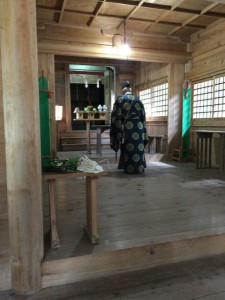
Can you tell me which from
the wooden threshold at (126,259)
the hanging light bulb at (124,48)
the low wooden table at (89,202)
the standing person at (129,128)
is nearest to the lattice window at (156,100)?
the hanging light bulb at (124,48)

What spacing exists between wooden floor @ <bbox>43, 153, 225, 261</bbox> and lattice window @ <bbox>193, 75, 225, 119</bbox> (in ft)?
5.27

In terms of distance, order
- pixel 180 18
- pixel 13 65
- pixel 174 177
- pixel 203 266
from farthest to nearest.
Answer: pixel 180 18 → pixel 174 177 → pixel 203 266 → pixel 13 65

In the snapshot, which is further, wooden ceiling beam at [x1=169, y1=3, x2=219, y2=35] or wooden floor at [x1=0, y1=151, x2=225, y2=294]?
wooden ceiling beam at [x1=169, y1=3, x2=219, y2=35]

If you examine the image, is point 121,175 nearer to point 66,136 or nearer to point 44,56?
point 44,56

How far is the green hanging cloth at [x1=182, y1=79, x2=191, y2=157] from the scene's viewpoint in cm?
554

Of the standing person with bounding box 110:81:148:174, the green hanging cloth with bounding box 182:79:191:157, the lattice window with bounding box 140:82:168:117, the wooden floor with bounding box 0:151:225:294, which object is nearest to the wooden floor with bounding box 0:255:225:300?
the wooden floor with bounding box 0:151:225:294

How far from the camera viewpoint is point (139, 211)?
2354mm

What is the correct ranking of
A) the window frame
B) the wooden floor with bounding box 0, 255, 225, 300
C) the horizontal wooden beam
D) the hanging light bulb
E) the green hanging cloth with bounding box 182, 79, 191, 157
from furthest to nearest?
1. the window frame
2. the green hanging cloth with bounding box 182, 79, 191, 157
3. the hanging light bulb
4. the horizontal wooden beam
5. the wooden floor with bounding box 0, 255, 225, 300

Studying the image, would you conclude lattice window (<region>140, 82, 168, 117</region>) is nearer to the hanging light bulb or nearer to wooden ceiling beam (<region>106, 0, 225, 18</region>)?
the hanging light bulb

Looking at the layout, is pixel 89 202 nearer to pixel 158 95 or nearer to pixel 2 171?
pixel 2 171

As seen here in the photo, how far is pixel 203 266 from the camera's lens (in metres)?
1.77

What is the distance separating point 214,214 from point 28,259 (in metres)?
1.66

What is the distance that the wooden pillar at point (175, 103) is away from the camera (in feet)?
18.2

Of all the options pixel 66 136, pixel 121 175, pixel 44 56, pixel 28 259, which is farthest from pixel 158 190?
pixel 66 136
